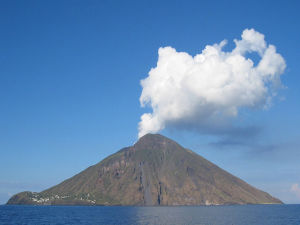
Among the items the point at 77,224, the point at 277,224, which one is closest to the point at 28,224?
the point at 77,224

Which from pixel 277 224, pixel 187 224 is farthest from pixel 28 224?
pixel 277 224

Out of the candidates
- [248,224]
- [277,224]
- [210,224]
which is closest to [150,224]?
[210,224]

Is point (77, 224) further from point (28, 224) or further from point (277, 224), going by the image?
point (277, 224)

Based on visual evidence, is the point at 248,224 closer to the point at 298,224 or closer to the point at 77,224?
the point at 298,224

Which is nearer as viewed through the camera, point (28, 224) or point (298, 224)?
point (28, 224)

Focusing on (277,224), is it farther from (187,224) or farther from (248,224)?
A: (187,224)

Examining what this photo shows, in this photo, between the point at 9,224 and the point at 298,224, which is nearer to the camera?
the point at 9,224

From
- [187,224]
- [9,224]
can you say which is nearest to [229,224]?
[187,224]
